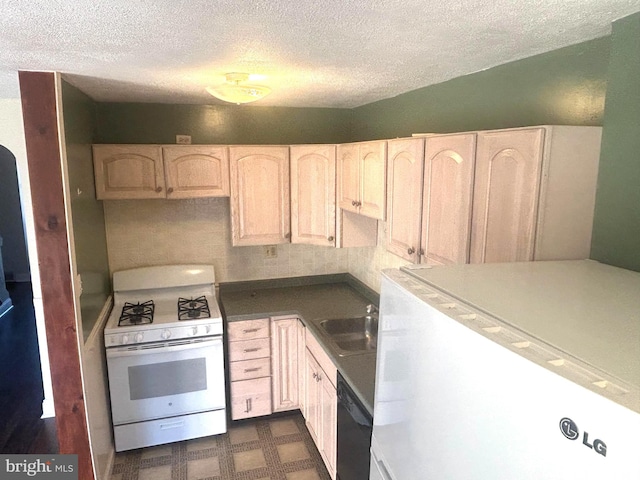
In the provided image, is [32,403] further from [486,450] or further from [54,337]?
[486,450]

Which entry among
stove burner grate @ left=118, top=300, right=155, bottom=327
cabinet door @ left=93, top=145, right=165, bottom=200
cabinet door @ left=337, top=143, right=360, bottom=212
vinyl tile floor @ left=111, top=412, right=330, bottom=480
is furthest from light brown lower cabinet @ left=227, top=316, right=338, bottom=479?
cabinet door @ left=93, top=145, right=165, bottom=200

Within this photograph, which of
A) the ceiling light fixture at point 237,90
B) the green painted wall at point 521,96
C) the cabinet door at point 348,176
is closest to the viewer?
the green painted wall at point 521,96

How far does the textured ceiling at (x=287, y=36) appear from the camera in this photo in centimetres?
118

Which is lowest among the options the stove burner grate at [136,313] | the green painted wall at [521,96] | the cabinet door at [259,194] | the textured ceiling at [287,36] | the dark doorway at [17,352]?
the dark doorway at [17,352]

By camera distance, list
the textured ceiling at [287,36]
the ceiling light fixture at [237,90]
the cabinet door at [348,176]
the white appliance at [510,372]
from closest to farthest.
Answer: the white appliance at [510,372]
the textured ceiling at [287,36]
the ceiling light fixture at [237,90]
the cabinet door at [348,176]

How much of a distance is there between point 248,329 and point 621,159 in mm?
2425

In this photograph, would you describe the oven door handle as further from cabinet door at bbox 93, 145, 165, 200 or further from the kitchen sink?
cabinet door at bbox 93, 145, 165, 200

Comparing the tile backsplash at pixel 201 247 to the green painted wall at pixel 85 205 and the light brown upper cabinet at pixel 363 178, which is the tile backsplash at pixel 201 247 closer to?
the green painted wall at pixel 85 205

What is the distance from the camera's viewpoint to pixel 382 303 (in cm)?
124

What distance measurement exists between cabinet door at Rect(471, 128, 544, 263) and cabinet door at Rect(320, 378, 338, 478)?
51.0 inches

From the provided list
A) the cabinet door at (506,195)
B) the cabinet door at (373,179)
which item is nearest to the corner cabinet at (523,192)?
the cabinet door at (506,195)

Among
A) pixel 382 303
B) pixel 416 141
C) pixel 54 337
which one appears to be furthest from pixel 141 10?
pixel 54 337

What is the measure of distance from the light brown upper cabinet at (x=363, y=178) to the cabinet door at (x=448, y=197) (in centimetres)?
45

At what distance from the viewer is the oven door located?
2.84 meters
